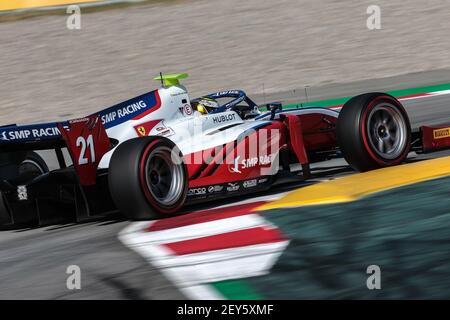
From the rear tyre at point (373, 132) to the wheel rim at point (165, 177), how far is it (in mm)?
1642

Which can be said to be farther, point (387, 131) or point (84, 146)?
point (387, 131)

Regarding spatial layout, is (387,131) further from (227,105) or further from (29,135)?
(29,135)

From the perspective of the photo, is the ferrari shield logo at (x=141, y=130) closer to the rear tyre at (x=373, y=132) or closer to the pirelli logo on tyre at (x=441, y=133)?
the rear tyre at (x=373, y=132)

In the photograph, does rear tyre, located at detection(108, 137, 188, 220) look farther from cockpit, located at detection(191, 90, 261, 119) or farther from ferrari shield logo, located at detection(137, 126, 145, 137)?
cockpit, located at detection(191, 90, 261, 119)

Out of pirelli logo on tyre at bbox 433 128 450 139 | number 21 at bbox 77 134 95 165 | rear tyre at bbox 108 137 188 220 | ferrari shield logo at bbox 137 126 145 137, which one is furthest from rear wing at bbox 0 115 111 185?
pirelli logo on tyre at bbox 433 128 450 139

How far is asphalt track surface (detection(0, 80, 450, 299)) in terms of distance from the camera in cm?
470

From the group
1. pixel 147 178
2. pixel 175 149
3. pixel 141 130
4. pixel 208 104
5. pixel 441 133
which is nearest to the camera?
pixel 147 178

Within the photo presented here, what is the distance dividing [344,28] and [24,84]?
7676 mm

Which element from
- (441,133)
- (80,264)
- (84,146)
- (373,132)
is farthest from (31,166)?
(441,133)

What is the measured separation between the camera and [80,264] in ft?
18.0

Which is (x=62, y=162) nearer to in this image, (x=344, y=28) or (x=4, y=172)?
(x=4, y=172)

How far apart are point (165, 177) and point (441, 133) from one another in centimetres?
320

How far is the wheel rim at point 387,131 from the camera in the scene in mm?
7551
